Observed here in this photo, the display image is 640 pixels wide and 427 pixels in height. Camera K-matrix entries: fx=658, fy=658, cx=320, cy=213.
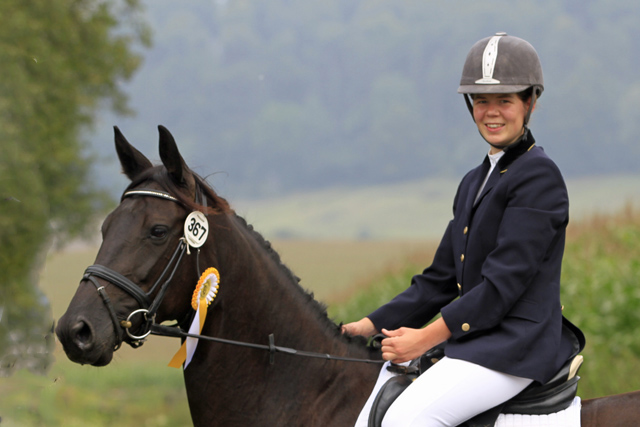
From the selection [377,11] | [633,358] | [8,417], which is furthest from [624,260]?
[377,11]

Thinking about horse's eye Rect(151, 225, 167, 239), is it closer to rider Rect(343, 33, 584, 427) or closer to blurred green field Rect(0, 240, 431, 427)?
blurred green field Rect(0, 240, 431, 427)

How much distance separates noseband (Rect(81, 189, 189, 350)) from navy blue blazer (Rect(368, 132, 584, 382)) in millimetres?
1266

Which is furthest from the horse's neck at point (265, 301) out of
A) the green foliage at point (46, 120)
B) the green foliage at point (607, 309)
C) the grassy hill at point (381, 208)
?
the grassy hill at point (381, 208)

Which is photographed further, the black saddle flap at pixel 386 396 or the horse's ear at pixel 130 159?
the horse's ear at pixel 130 159

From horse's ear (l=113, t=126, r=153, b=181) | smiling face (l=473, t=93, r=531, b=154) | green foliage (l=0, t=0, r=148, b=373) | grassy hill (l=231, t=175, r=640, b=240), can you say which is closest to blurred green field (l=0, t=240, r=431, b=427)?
green foliage (l=0, t=0, r=148, b=373)

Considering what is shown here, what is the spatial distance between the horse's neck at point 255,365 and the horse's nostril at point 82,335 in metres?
0.59

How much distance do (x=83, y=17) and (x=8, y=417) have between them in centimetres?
771

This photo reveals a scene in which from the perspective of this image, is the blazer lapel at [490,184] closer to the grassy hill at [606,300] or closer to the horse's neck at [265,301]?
the horse's neck at [265,301]

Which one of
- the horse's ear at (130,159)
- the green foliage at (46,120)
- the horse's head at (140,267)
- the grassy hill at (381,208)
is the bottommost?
the grassy hill at (381,208)

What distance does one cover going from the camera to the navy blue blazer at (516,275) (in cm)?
284

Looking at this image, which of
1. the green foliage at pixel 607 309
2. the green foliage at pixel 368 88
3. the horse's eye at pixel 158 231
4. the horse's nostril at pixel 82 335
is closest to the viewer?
the horse's nostril at pixel 82 335

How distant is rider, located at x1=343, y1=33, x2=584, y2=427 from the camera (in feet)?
9.32

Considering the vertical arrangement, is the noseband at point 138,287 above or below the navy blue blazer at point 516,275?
Answer: above

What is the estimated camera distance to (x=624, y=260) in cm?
1113
